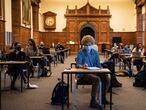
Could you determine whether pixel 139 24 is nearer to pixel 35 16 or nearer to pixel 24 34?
pixel 35 16

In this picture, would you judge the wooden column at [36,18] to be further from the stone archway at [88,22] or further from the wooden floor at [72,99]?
the wooden floor at [72,99]

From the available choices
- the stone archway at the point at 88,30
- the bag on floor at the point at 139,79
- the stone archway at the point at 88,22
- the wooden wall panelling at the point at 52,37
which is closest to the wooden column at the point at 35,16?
the wooden wall panelling at the point at 52,37

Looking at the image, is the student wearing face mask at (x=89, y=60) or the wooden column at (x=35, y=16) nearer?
the student wearing face mask at (x=89, y=60)

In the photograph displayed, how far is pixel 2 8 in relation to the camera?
717 inches

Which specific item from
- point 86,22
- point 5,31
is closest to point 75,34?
point 86,22

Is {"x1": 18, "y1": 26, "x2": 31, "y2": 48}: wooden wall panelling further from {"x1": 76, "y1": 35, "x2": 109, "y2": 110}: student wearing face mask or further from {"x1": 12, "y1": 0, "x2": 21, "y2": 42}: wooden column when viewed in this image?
{"x1": 76, "y1": 35, "x2": 109, "y2": 110}: student wearing face mask

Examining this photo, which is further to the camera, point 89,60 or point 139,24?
point 139,24

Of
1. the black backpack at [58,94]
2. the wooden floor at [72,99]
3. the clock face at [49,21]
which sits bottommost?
the wooden floor at [72,99]

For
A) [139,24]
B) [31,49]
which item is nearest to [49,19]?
[139,24]

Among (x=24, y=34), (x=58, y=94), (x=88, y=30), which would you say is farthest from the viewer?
(x=88, y=30)

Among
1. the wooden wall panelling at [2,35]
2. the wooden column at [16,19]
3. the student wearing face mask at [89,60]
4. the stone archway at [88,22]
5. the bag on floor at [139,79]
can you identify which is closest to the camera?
the student wearing face mask at [89,60]

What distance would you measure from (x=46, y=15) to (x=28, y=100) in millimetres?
24931

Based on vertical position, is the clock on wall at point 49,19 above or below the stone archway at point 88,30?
above

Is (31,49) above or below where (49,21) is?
below
